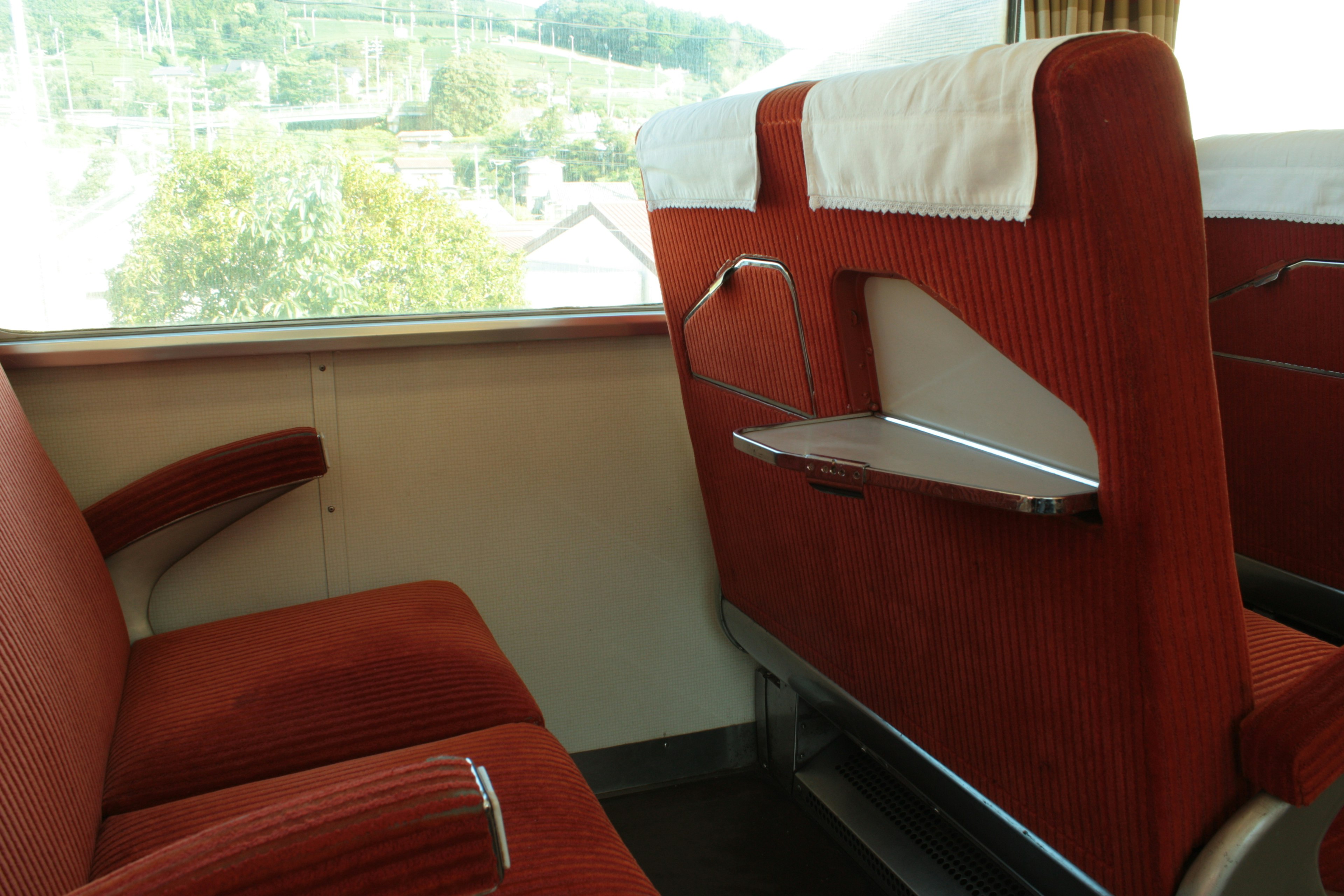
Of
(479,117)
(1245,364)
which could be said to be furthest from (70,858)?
(1245,364)

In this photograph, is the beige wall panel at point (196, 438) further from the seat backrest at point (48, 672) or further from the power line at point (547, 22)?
the power line at point (547, 22)

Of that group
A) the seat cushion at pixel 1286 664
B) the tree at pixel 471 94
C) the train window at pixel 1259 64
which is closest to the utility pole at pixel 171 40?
the tree at pixel 471 94

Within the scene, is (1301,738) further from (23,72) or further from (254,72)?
(23,72)

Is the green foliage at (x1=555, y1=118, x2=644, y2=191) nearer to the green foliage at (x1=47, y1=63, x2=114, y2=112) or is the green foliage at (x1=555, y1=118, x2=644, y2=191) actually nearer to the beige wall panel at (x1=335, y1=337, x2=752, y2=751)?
the beige wall panel at (x1=335, y1=337, x2=752, y2=751)

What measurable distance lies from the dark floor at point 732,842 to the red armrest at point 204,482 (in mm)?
907

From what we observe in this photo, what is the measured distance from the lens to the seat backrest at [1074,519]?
76cm

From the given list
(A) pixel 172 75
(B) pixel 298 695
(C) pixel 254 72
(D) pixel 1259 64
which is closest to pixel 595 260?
(C) pixel 254 72

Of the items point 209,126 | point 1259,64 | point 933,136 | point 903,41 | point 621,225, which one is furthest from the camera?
point 1259,64

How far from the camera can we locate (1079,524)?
911mm

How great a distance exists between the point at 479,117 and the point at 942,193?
1238mm

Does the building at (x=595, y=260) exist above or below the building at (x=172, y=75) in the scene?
below

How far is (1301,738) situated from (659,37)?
5.56ft

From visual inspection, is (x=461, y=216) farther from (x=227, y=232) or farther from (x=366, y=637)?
(x=366, y=637)

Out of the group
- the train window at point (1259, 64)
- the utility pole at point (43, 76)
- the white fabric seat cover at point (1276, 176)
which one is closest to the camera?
the white fabric seat cover at point (1276, 176)
